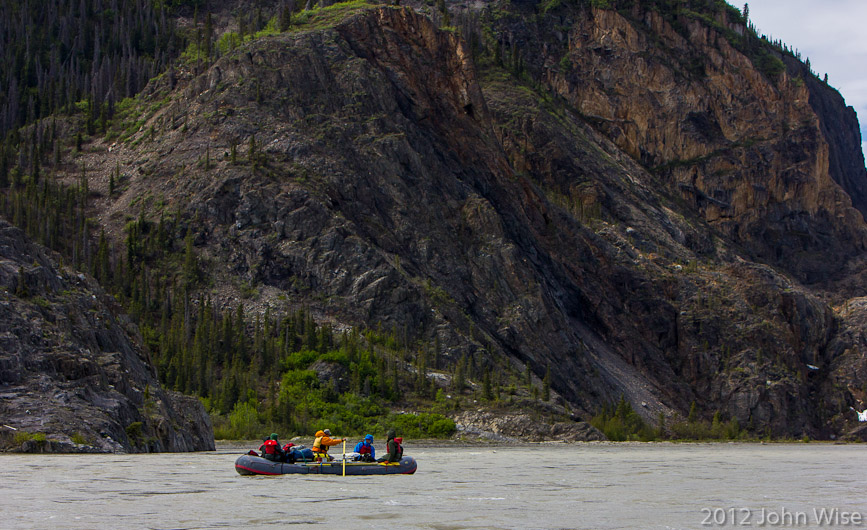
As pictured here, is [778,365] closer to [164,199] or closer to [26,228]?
[164,199]

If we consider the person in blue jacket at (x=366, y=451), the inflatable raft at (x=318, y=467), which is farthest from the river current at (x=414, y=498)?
the person in blue jacket at (x=366, y=451)

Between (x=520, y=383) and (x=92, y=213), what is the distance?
6540 centimetres

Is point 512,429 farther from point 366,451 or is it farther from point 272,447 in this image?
point 272,447

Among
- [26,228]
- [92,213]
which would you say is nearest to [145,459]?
[26,228]

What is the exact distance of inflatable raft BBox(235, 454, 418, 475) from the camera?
51.4 metres

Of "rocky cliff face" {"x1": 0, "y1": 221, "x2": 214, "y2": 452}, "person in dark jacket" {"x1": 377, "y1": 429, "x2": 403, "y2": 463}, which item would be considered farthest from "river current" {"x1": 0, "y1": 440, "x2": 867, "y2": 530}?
"rocky cliff face" {"x1": 0, "y1": 221, "x2": 214, "y2": 452}

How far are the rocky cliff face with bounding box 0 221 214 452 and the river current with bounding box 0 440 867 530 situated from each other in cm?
319

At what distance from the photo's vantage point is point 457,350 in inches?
5315

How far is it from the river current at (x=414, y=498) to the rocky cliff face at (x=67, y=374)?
3191 millimetres

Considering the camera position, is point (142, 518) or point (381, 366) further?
point (381, 366)

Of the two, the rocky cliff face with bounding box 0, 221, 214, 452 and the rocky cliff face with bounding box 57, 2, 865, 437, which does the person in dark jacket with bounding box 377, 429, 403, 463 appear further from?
the rocky cliff face with bounding box 57, 2, 865, 437

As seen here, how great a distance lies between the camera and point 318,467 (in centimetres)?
5216

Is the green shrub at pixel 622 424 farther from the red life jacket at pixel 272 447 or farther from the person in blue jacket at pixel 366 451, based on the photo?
the red life jacket at pixel 272 447

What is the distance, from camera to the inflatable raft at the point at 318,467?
169 feet
